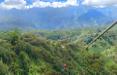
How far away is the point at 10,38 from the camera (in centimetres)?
7125

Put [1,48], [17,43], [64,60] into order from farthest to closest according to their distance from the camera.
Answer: [64,60], [17,43], [1,48]

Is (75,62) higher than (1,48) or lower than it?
lower

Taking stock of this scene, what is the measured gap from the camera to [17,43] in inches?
2729

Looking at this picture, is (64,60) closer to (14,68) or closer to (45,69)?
(45,69)

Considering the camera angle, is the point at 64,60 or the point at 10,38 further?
the point at 64,60

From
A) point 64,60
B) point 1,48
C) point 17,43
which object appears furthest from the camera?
point 64,60

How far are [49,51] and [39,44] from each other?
2894mm

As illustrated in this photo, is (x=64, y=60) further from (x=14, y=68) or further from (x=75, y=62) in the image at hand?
(x=14, y=68)

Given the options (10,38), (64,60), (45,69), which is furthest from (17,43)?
(64,60)

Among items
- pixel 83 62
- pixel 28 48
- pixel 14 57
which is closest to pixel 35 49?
pixel 28 48

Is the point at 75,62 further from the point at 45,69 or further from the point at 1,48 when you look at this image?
the point at 1,48

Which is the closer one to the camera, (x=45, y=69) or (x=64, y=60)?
(x=45, y=69)

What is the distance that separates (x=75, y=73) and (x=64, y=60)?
17.6ft

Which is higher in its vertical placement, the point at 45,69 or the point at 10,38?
the point at 10,38
